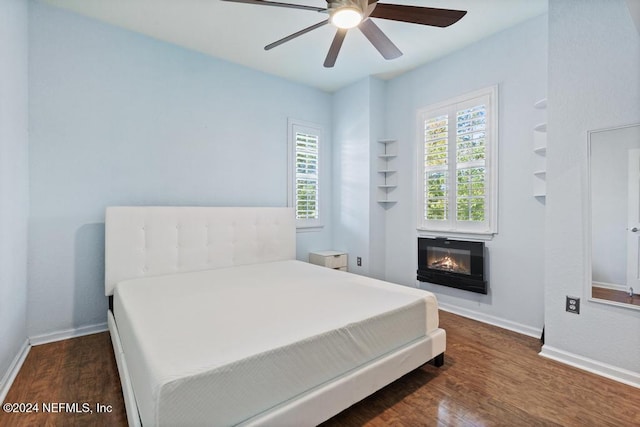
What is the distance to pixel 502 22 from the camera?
2.82 m

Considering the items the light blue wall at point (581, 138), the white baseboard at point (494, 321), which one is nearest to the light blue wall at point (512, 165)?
the white baseboard at point (494, 321)

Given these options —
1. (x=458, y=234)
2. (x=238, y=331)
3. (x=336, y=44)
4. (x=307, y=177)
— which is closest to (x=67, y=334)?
(x=238, y=331)

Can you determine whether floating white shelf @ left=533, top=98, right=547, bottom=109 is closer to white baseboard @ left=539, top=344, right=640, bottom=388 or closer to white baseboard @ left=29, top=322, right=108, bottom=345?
white baseboard @ left=539, top=344, right=640, bottom=388

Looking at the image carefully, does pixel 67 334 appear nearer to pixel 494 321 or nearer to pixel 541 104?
pixel 494 321

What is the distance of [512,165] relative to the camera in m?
2.92

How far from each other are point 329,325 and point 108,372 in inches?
66.6

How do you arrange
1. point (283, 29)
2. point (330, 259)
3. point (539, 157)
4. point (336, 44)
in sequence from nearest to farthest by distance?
point (336, 44) < point (539, 157) < point (283, 29) < point (330, 259)

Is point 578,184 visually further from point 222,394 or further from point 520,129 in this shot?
point 222,394

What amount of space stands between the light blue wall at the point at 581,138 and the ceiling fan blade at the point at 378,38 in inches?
49.2

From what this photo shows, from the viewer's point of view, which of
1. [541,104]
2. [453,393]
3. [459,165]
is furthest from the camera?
[459,165]

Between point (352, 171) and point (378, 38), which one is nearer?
point (378, 38)

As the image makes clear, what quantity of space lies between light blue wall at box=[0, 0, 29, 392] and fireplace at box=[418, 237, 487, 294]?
12.0 feet

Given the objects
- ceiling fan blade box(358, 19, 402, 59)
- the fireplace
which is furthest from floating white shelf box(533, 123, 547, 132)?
ceiling fan blade box(358, 19, 402, 59)

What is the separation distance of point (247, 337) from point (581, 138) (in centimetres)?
264
